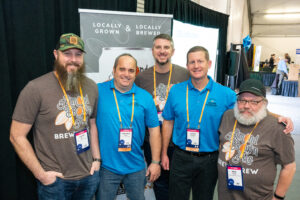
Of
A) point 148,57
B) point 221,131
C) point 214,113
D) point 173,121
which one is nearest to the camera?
point 221,131

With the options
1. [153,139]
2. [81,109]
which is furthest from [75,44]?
[153,139]

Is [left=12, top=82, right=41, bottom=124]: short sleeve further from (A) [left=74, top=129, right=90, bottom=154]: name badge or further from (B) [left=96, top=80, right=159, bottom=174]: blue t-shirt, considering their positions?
(B) [left=96, top=80, right=159, bottom=174]: blue t-shirt

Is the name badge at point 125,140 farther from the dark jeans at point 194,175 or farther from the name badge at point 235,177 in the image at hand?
the name badge at point 235,177

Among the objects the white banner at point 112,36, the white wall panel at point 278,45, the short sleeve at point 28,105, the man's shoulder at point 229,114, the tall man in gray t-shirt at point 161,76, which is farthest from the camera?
the white wall panel at point 278,45

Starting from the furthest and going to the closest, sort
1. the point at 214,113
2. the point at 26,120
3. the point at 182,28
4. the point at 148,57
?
the point at 182,28
the point at 148,57
the point at 214,113
the point at 26,120

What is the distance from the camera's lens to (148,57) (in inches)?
104

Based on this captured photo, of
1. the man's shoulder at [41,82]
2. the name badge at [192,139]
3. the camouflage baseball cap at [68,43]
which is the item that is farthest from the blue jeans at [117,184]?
the camouflage baseball cap at [68,43]

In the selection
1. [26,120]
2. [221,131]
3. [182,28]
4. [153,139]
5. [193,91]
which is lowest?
[153,139]

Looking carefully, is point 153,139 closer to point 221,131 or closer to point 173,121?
point 173,121

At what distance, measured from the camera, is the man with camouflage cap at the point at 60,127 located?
1.32 m

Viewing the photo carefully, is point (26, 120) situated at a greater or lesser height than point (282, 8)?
lesser

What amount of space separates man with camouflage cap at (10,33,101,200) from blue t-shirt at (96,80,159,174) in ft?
0.35

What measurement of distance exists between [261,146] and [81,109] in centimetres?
121

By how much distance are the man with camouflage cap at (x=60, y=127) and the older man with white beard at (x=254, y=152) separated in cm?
97
